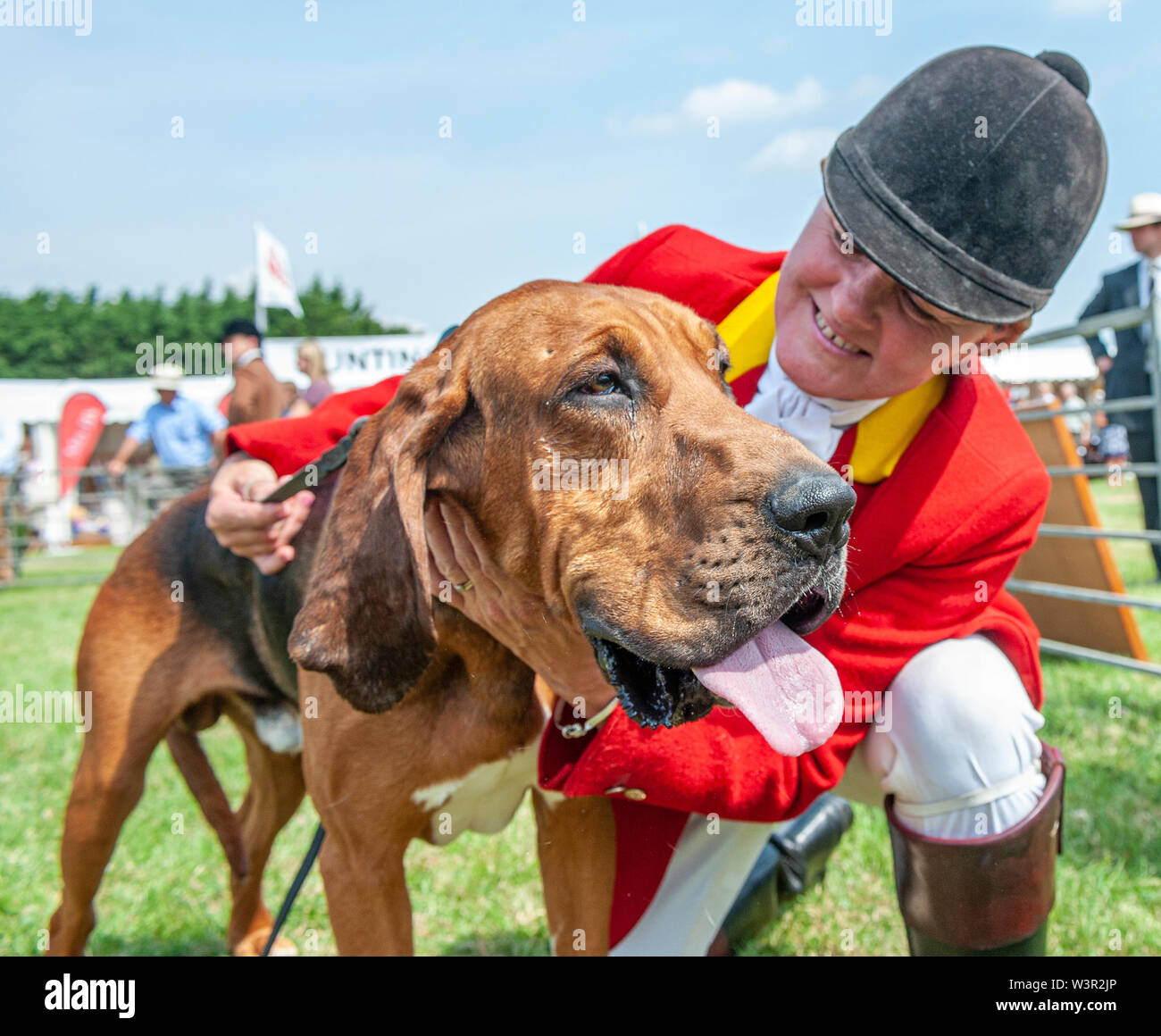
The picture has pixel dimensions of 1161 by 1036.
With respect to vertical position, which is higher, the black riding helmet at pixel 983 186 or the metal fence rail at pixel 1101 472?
the black riding helmet at pixel 983 186

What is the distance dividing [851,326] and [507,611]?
1250 millimetres

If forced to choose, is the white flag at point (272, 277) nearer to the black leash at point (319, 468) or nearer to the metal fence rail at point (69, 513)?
the metal fence rail at point (69, 513)

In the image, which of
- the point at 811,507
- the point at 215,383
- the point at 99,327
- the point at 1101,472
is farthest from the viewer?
the point at 99,327

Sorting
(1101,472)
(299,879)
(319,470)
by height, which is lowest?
(299,879)

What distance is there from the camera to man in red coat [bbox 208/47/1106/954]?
2.52 metres

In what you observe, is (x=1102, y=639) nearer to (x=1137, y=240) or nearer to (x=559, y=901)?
(x=1137, y=240)

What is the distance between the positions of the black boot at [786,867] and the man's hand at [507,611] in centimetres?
162

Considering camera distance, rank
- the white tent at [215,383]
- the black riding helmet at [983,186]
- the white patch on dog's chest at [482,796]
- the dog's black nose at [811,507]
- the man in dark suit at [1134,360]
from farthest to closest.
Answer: the white tent at [215,383] → the man in dark suit at [1134,360] → the white patch on dog's chest at [482,796] → the black riding helmet at [983,186] → the dog's black nose at [811,507]

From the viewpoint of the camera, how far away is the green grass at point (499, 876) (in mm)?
3848

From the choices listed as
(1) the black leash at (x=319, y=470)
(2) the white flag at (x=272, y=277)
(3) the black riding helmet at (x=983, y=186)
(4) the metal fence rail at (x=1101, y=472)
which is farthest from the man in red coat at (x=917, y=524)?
(2) the white flag at (x=272, y=277)

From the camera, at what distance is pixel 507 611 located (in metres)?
2.53

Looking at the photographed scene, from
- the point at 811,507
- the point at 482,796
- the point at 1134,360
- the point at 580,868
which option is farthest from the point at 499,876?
the point at 1134,360

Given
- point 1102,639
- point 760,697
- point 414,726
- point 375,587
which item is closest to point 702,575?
point 760,697

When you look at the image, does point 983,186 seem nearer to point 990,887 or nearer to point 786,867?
point 990,887
